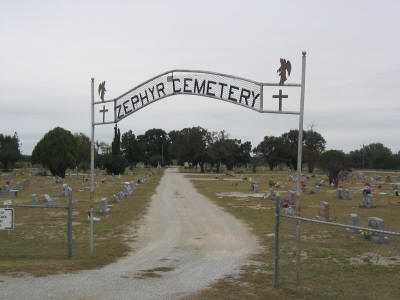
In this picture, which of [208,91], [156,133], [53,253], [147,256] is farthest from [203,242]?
[156,133]

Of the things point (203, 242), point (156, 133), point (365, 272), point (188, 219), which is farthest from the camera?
point (156, 133)

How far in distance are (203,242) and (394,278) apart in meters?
6.49

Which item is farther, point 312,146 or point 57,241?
point 312,146

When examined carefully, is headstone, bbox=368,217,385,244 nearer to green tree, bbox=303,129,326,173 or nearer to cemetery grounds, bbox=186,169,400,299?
cemetery grounds, bbox=186,169,400,299

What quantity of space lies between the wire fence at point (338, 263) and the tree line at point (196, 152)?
30.4 meters

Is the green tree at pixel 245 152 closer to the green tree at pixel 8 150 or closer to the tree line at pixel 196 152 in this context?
the tree line at pixel 196 152

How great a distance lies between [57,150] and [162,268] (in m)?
68.9

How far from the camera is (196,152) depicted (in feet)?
324

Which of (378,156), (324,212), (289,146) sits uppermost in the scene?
(289,146)

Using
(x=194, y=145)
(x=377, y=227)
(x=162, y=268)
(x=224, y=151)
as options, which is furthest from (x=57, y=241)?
(x=194, y=145)

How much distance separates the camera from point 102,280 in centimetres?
1018

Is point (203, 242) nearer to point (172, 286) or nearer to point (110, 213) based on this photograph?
point (172, 286)

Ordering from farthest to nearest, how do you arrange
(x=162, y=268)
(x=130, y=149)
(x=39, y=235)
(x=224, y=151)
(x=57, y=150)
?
(x=130, y=149), (x=224, y=151), (x=57, y=150), (x=39, y=235), (x=162, y=268)

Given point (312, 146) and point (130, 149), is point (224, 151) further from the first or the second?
point (130, 149)
